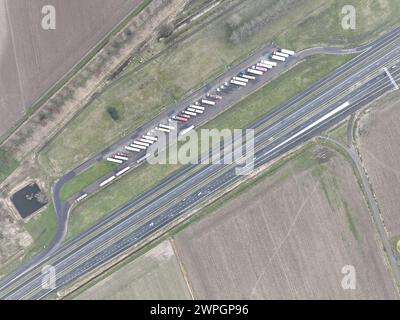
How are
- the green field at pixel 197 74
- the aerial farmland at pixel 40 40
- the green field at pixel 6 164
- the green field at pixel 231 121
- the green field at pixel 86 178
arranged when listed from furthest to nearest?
1. the green field at pixel 6 164
2. the green field at pixel 86 178
3. the aerial farmland at pixel 40 40
4. the green field at pixel 231 121
5. the green field at pixel 197 74

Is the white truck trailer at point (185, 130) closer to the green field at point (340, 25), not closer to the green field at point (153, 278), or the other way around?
the green field at point (153, 278)

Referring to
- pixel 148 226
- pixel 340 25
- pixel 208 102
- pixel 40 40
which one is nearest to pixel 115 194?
pixel 148 226

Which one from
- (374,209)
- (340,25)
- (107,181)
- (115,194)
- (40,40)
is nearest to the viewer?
(374,209)

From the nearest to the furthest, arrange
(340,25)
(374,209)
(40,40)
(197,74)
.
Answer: (374,209) → (340,25) → (197,74) → (40,40)

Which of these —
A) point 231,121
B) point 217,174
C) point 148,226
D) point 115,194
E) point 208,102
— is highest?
point 208,102

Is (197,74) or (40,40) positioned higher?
(40,40)

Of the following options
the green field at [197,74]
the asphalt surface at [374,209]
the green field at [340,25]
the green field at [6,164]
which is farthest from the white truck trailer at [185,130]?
the green field at [6,164]

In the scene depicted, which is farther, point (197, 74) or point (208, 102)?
point (197, 74)

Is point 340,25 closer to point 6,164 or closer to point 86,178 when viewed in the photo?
point 86,178
